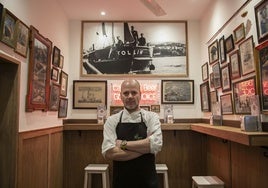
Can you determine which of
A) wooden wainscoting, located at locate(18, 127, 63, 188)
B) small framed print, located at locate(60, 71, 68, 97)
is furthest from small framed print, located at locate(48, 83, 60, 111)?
wooden wainscoting, located at locate(18, 127, 63, 188)

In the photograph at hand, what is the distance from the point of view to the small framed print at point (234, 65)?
282cm

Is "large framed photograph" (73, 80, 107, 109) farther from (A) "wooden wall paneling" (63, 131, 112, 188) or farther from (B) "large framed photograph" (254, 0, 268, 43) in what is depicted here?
(B) "large framed photograph" (254, 0, 268, 43)

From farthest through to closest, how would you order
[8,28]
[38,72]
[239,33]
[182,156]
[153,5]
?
[182,156], [153,5], [38,72], [239,33], [8,28]

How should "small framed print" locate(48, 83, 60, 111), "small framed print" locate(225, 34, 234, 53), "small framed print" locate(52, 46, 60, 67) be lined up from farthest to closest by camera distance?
"small framed print" locate(52, 46, 60, 67), "small framed print" locate(48, 83, 60, 111), "small framed print" locate(225, 34, 234, 53)

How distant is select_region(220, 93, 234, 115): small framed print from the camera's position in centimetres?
310

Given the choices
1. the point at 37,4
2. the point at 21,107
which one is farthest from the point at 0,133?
the point at 37,4

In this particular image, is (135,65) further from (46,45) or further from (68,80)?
(46,45)

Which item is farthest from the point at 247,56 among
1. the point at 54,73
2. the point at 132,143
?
the point at 54,73

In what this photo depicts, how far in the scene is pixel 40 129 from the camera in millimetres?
3197

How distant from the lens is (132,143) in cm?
216

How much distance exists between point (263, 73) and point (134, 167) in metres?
1.43

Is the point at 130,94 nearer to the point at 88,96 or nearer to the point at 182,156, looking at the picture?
the point at 88,96

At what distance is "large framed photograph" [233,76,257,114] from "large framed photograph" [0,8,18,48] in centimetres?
239

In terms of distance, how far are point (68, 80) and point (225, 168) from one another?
3009mm
